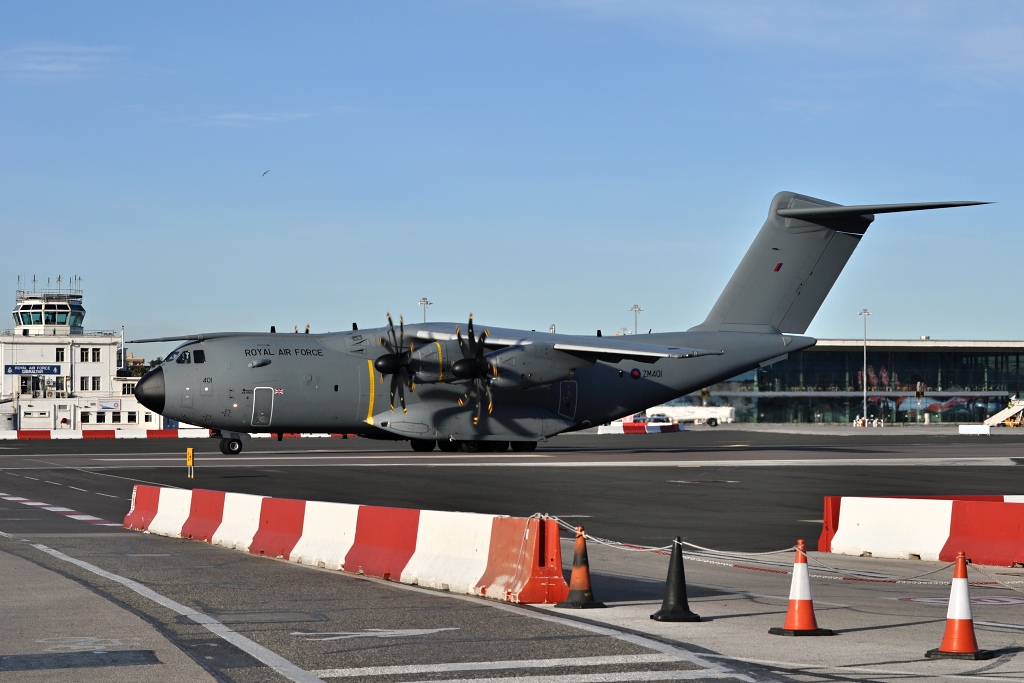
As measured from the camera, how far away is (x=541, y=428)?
46875mm

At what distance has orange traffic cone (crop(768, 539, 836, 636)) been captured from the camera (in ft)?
32.5

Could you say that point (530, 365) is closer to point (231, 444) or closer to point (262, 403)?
point (262, 403)

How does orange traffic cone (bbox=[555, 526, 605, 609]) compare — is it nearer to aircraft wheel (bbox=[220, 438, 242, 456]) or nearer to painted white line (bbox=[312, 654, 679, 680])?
painted white line (bbox=[312, 654, 679, 680])

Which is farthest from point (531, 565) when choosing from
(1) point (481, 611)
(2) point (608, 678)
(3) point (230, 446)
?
(3) point (230, 446)

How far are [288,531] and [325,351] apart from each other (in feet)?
95.8

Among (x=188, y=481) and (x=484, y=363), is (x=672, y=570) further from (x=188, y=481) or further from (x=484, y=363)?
(x=484, y=363)

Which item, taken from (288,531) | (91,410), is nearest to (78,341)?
(91,410)

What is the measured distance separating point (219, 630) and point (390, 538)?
4150 millimetres

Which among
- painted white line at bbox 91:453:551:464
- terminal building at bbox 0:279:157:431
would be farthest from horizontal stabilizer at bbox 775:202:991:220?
terminal building at bbox 0:279:157:431

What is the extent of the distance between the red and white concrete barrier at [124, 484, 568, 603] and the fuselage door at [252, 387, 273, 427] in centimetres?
2389

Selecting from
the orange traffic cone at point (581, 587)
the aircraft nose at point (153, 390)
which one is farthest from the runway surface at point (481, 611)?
the aircraft nose at point (153, 390)

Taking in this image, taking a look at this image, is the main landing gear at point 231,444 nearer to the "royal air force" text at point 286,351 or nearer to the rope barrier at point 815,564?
the "royal air force" text at point 286,351

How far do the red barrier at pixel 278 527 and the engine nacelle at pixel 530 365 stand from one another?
27.2 metres

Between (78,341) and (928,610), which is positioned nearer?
(928,610)
